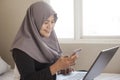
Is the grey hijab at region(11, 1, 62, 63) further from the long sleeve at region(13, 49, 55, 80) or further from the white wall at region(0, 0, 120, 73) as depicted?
the white wall at region(0, 0, 120, 73)

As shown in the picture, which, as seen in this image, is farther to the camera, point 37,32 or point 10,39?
point 10,39

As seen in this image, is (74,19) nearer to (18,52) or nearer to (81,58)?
(81,58)

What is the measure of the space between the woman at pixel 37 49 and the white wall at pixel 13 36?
0.73m

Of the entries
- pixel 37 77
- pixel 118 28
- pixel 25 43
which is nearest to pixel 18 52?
pixel 25 43

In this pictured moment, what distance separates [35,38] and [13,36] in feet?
3.81

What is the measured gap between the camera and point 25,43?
1506 millimetres

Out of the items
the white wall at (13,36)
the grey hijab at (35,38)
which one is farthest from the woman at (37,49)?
the white wall at (13,36)

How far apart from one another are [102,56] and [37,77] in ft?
1.51

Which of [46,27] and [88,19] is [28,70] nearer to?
[46,27]

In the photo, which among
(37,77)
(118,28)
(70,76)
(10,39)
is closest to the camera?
(37,77)

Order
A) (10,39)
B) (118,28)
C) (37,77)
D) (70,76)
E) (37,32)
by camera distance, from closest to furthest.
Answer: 1. (37,77)
2. (37,32)
3. (70,76)
4. (118,28)
5. (10,39)

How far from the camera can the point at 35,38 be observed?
1585 mm

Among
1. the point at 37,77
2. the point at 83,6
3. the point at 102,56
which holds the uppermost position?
the point at 83,6

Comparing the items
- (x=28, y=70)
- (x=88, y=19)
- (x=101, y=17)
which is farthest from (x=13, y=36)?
(x=28, y=70)
